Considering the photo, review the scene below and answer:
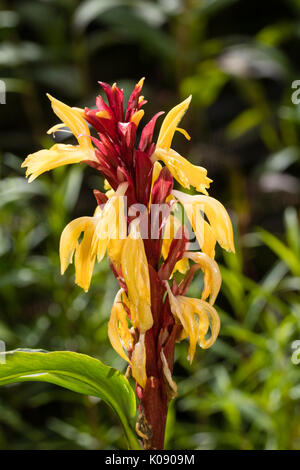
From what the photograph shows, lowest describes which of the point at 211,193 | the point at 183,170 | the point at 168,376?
the point at 168,376

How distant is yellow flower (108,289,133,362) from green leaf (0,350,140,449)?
Result: 0.02 metres

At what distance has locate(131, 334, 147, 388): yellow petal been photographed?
30 centimetres

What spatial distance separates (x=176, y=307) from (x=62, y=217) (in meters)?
0.53

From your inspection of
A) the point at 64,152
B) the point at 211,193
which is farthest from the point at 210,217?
the point at 211,193

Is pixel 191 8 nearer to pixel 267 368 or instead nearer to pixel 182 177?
pixel 267 368

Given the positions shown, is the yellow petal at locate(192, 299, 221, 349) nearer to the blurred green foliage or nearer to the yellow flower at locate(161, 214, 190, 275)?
the yellow flower at locate(161, 214, 190, 275)

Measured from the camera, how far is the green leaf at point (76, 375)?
0.31 meters

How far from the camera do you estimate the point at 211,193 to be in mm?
1288

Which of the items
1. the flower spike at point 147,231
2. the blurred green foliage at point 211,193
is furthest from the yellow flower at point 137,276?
the blurred green foliage at point 211,193

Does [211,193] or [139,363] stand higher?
[211,193]

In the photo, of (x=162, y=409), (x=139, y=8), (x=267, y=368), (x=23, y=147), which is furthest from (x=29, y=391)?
(x=139, y=8)

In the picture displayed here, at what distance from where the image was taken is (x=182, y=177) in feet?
0.99

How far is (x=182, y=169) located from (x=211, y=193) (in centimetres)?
99

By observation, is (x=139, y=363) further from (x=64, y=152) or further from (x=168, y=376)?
(x=64, y=152)
